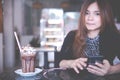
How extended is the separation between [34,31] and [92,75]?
21.5ft

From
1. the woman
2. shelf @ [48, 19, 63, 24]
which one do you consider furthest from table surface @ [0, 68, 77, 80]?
shelf @ [48, 19, 63, 24]

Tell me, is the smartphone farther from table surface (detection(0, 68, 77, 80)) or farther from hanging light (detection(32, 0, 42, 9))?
hanging light (detection(32, 0, 42, 9))

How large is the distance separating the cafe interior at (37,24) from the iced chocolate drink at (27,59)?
3.42 m

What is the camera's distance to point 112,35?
1.87 meters

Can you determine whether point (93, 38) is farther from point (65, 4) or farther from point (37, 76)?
point (65, 4)

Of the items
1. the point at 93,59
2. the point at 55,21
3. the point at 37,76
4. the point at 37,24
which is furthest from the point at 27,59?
the point at 37,24

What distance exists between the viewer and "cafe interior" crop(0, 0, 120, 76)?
5273mm

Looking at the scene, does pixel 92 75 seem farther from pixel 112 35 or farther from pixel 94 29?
pixel 112 35

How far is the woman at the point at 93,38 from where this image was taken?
170cm

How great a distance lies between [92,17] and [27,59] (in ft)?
1.66

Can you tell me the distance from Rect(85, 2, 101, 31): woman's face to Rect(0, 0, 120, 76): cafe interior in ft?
11.4

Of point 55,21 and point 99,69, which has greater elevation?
point 55,21

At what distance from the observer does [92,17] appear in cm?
168

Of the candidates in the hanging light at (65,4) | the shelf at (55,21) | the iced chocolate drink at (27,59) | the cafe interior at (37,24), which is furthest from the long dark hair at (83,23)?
the hanging light at (65,4)
